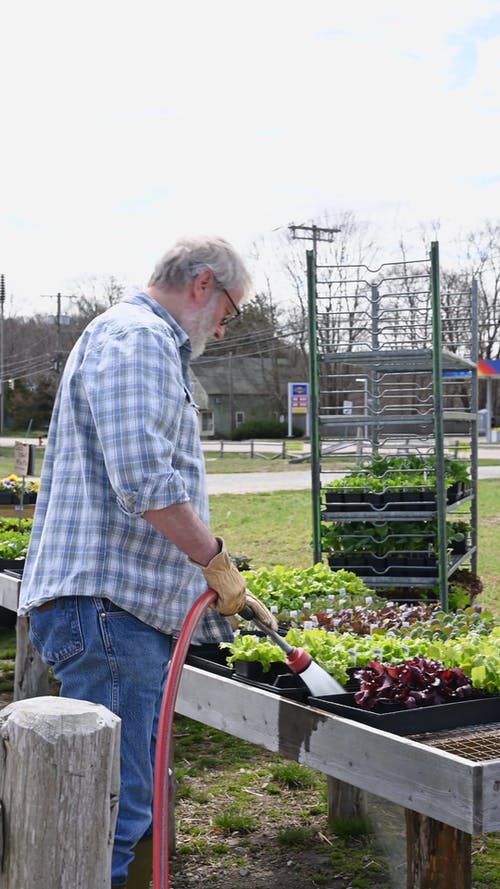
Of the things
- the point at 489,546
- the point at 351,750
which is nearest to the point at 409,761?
the point at 351,750

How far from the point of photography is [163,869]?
213 centimetres

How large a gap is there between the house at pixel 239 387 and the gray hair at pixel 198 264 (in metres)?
64.4

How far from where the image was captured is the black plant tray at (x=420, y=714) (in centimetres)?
277

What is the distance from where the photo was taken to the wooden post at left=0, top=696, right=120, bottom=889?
1756 millimetres

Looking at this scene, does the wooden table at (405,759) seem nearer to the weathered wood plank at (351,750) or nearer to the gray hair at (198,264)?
the weathered wood plank at (351,750)

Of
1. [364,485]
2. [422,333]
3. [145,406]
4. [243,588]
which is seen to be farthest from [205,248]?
[422,333]

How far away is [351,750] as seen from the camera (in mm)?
2699

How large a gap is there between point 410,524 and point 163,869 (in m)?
4.35

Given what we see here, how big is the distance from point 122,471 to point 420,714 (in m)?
1.07

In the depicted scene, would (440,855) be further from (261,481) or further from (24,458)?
(261,481)

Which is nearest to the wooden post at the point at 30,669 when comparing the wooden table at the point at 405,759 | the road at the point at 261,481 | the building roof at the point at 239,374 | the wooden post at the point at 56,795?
the wooden table at the point at 405,759

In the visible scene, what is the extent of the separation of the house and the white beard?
6440 cm

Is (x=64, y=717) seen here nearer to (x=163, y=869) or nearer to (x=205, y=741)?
(x=163, y=869)

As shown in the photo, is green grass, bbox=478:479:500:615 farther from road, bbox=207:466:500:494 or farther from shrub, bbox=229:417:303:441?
shrub, bbox=229:417:303:441
